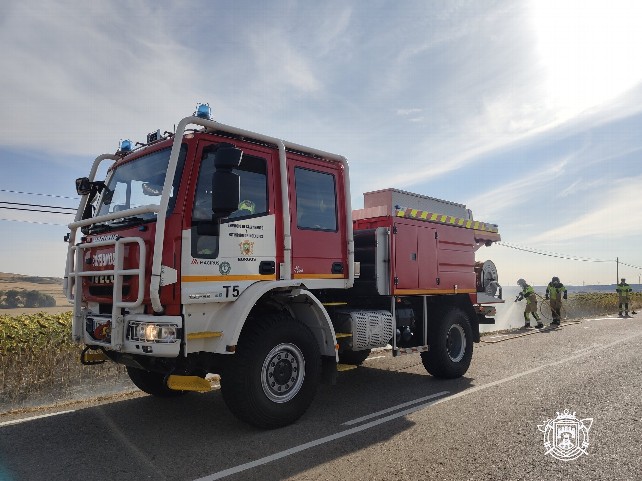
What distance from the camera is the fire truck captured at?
432 centimetres

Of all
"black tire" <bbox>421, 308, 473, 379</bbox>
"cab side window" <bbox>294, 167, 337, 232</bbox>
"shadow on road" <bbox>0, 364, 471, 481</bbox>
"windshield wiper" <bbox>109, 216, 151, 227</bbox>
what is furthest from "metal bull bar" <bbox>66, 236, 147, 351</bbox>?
"black tire" <bbox>421, 308, 473, 379</bbox>

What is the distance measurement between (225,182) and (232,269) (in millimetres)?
916

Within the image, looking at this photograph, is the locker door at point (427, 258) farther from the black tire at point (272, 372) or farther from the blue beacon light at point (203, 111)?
the blue beacon light at point (203, 111)

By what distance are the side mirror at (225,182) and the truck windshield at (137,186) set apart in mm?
447

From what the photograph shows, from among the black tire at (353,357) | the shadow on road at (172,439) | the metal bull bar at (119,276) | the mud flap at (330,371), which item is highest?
the metal bull bar at (119,276)

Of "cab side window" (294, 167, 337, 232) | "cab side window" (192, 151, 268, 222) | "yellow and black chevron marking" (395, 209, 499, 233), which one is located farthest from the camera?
"yellow and black chevron marking" (395, 209, 499, 233)

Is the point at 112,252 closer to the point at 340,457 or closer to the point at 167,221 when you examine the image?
the point at 167,221

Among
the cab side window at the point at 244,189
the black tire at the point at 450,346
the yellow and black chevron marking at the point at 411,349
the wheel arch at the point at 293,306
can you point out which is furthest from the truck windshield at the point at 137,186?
the black tire at the point at 450,346

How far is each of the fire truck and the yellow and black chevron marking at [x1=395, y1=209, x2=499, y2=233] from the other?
0.17m

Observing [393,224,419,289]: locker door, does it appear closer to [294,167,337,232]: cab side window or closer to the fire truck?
the fire truck

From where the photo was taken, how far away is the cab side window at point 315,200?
5.52 m

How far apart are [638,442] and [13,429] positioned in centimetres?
598

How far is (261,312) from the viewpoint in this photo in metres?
5.05

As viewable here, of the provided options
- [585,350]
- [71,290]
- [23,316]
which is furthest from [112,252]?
[585,350]
